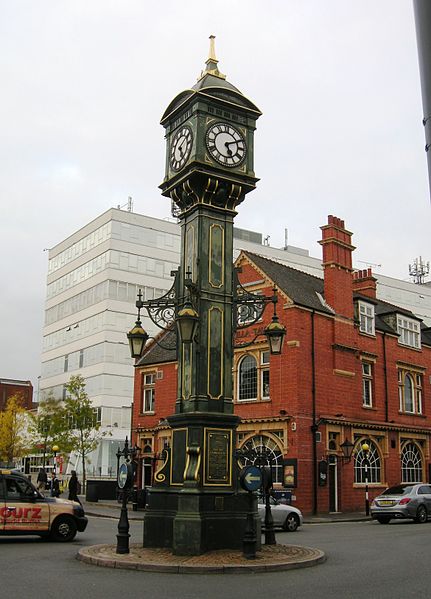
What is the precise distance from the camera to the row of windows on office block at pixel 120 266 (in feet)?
202

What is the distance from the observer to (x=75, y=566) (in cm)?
1242

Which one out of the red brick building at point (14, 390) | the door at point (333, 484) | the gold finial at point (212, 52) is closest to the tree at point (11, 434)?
the door at point (333, 484)

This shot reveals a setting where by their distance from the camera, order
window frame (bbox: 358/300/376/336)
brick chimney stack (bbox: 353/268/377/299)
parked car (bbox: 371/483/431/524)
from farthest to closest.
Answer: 1. brick chimney stack (bbox: 353/268/377/299)
2. window frame (bbox: 358/300/376/336)
3. parked car (bbox: 371/483/431/524)

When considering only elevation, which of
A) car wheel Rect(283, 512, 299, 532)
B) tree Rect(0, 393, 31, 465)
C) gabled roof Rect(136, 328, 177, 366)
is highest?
gabled roof Rect(136, 328, 177, 366)

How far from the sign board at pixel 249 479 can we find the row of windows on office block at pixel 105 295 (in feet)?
157

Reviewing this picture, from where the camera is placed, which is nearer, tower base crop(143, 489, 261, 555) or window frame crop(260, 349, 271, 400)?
tower base crop(143, 489, 261, 555)

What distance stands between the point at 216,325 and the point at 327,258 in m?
19.9

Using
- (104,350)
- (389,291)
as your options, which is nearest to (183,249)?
(104,350)

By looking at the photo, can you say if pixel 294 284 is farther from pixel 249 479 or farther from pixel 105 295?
pixel 105 295

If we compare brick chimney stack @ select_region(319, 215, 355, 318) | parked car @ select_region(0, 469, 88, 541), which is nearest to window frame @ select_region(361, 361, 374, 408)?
brick chimney stack @ select_region(319, 215, 355, 318)

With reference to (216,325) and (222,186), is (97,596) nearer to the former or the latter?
(216,325)

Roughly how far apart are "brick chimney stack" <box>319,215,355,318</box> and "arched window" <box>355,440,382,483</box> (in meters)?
6.39

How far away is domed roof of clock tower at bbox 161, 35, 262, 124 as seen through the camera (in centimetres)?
1564

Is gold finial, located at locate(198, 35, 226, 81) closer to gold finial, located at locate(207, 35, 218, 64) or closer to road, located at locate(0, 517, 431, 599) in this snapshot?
gold finial, located at locate(207, 35, 218, 64)
